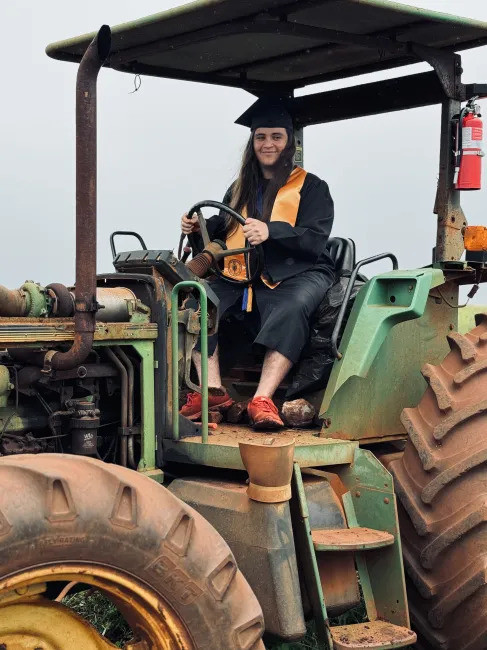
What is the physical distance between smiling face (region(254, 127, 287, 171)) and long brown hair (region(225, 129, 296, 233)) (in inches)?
1.2

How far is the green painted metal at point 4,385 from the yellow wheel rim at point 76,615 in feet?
3.11

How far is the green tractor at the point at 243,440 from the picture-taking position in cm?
366

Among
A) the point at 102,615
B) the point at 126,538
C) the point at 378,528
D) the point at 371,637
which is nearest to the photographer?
the point at 126,538

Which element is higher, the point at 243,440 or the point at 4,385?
the point at 4,385

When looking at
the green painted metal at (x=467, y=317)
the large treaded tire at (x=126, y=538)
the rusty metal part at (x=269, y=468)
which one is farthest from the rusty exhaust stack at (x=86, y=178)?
the green painted metal at (x=467, y=317)

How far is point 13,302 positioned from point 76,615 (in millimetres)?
1290

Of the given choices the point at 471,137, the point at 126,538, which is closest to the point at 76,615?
the point at 126,538

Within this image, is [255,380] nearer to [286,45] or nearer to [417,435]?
[417,435]

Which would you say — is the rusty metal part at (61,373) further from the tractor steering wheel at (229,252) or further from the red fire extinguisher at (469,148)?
the red fire extinguisher at (469,148)

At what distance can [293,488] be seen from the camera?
4.51 m

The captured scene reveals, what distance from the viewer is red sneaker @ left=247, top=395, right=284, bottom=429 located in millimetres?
5121

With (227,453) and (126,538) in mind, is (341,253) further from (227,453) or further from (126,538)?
(126,538)

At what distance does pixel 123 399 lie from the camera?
4648mm

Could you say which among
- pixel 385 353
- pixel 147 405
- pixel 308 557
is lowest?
pixel 308 557
